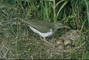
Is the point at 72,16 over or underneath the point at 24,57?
over

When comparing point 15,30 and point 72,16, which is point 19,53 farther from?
point 72,16

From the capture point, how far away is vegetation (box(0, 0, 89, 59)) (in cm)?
927

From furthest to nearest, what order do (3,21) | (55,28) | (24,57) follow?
(3,21), (55,28), (24,57)

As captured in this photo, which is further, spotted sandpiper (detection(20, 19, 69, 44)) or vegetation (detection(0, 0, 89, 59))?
spotted sandpiper (detection(20, 19, 69, 44))

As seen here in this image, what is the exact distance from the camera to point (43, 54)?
30.3 ft

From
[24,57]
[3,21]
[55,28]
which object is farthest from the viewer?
[3,21]

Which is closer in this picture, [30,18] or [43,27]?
[43,27]

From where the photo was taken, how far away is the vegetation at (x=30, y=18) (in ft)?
30.4

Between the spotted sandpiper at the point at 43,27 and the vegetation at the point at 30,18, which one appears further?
the spotted sandpiper at the point at 43,27

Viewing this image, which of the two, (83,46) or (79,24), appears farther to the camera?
(79,24)

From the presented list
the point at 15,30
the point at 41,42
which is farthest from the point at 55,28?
the point at 15,30

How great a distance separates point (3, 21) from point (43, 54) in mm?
1953

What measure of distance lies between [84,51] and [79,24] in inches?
46.5

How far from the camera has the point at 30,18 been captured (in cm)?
1059
